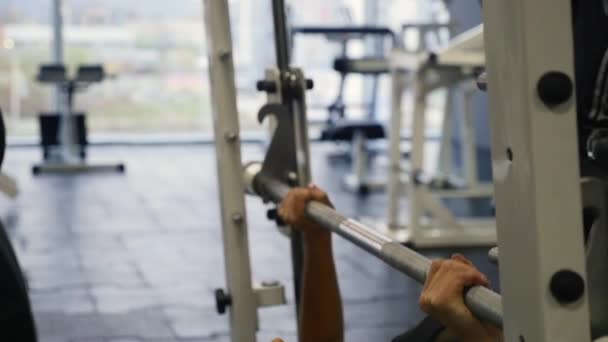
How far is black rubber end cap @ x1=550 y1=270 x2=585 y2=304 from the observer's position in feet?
2.61

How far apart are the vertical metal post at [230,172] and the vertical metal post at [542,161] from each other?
1.32 meters

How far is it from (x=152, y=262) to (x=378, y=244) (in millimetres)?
2745

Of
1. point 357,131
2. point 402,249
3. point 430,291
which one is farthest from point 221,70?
point 357,131

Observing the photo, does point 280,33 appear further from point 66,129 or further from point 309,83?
point 66,129

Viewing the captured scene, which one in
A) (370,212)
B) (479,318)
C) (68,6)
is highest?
(68,6)

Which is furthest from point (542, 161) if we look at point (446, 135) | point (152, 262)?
point (446, 135)

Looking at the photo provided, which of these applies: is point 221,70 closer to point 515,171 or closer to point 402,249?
point 402,249

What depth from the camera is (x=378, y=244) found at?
1.48 m

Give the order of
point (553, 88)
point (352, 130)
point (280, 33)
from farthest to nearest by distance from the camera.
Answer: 1. point (352, 130)
2. point (280, 33)
3. point (553, 88)

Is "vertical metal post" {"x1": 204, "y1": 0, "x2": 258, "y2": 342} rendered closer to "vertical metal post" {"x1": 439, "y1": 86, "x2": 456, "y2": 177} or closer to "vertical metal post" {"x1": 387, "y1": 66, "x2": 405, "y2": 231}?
"vertical metal post" {"x1": 387, "y1": 66, "x2": 405, "y2": 231}

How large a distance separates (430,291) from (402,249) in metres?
0.31

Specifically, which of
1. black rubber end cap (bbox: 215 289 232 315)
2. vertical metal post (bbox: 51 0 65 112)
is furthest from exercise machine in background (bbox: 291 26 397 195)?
black rubber end cap (bbox: 215 289 232 315)

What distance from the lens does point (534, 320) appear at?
0.82 m

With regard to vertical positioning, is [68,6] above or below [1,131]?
above
